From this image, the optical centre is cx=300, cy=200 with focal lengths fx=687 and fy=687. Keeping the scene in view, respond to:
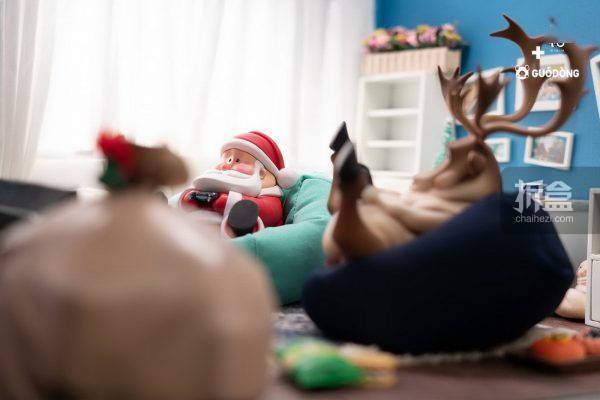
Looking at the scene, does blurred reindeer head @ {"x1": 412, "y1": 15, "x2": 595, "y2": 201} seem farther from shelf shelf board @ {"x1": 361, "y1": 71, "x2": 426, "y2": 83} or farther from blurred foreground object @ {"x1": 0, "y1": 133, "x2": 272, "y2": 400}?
shelf shelf board @ {"x1": 361, "y1": 71, "x2": 426, "y2": 83}

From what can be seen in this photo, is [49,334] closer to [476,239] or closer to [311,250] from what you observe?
[476,239]

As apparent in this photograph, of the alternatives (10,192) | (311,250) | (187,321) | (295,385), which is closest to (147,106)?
(311,250)

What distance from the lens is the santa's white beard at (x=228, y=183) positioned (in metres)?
2.25

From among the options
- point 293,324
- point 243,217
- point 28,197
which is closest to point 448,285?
point 293,324

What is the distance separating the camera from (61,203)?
1.24 meters

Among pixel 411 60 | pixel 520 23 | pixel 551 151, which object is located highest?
pixel 520 23

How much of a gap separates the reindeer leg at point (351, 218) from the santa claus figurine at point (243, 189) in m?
0.79

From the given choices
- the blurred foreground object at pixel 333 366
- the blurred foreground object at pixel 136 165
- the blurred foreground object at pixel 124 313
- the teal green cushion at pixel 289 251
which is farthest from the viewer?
the teal green cushion at pixel 289 251

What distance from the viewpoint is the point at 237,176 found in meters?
2.30

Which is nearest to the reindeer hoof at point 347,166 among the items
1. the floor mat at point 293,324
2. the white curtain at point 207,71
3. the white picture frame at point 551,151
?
the floor mat at point 293,324

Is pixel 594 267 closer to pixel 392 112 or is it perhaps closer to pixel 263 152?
pixel 263 152

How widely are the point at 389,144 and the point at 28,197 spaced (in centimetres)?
339

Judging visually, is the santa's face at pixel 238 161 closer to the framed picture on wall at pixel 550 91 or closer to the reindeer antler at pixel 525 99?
the reindeer antler at pixel 525 99

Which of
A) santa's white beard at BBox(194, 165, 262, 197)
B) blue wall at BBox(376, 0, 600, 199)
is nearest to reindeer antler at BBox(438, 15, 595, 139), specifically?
santa's white beard at BBox(194, 165, 262, 197)
